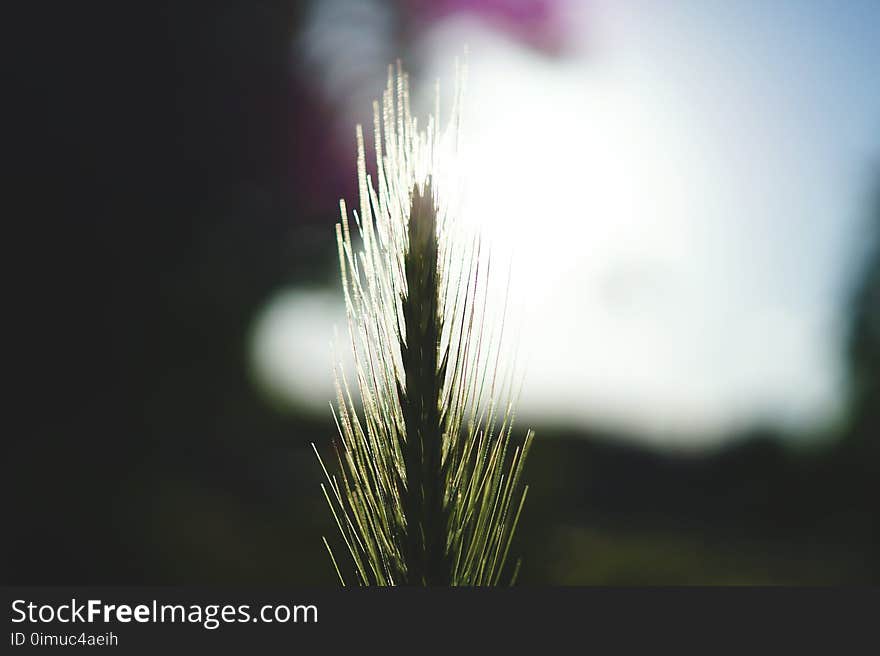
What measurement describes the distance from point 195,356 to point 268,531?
3.15 feet

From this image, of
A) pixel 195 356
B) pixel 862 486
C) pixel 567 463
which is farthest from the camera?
pixel 862 486

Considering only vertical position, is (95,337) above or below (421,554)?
above

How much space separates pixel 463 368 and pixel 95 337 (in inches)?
97.9

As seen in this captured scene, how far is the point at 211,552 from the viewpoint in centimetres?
260

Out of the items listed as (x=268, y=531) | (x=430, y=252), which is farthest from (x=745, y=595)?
(x=268, y=531)

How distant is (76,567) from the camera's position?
2410 millimetres

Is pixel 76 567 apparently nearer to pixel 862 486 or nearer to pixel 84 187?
pixel 84 187

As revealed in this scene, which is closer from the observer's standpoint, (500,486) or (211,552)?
(500,486)

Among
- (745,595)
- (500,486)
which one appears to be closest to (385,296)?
(500,486)

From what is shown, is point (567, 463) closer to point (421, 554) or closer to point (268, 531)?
point (268, 531)

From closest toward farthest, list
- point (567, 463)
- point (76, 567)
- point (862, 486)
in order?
point (76, 567) < point (567, 463) < point (862, 486)

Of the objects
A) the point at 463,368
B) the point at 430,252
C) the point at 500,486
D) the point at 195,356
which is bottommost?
the point at 500,486

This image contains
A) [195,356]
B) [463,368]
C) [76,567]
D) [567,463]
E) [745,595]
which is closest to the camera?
[463,368]

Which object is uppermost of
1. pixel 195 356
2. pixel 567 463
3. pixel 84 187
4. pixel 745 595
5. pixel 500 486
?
pixel 84 187
